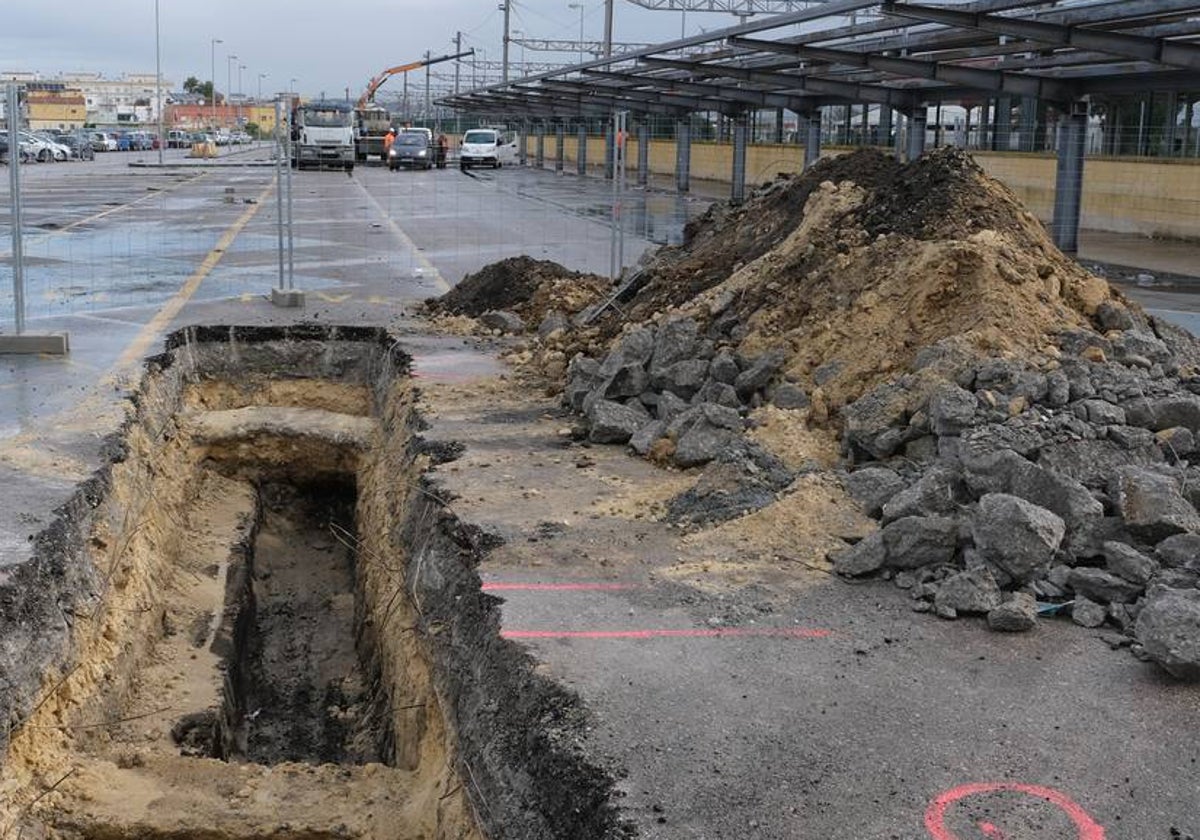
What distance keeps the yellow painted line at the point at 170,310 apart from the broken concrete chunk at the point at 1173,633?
28.3ft

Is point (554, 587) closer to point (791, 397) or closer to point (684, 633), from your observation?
point (684, 633)

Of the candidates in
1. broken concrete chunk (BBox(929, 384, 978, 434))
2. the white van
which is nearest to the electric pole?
the white van

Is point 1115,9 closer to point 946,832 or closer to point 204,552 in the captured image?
point 204,552

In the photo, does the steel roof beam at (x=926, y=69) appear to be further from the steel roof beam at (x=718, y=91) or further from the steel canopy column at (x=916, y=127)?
Answer: the steel roof beam at (x=718, y=91)

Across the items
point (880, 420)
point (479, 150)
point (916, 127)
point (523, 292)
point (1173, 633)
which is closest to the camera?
point (1173, 633)

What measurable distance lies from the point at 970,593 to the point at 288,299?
11.0 m

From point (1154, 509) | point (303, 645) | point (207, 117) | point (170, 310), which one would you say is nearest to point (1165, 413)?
point (1154, 509)

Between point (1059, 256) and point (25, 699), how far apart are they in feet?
26.8

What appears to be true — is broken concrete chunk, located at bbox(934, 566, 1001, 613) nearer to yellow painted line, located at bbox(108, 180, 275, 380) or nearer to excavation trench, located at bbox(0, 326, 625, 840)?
excavation trench, located at bbox(0, 326, 625, 840)

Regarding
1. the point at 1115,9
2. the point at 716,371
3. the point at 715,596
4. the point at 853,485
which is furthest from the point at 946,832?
the point at 1115,9

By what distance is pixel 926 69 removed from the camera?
65.9ft

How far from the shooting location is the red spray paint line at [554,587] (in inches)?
261

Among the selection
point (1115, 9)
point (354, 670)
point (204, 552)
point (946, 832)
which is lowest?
point (354, 670)

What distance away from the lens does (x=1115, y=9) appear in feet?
47.4
